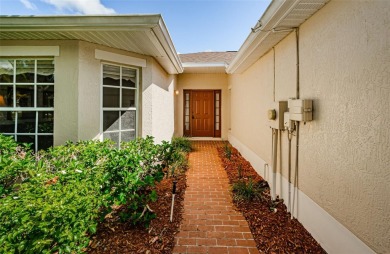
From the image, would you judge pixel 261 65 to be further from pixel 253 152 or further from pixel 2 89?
pixel 2 89

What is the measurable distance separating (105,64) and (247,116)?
4367 mm

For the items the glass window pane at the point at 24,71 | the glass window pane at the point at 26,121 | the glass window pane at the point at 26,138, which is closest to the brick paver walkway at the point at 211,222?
the glass window pane at the point at 26,138

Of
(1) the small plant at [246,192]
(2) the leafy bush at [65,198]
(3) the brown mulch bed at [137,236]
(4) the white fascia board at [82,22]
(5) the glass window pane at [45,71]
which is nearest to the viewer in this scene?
(2) the leafy bush at [65,198]

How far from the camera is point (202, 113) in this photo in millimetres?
10961

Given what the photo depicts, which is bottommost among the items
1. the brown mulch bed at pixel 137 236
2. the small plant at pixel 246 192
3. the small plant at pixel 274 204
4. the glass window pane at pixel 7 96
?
the brown mulch bed at pixel 137 236

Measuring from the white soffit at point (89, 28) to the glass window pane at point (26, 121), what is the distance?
1457 mm

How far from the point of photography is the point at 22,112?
4.28 metres

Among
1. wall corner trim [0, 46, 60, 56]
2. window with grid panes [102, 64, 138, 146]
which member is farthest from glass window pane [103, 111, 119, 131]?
wall corner trim [0, 46, 60, 56]

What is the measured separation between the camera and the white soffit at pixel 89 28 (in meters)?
3.43

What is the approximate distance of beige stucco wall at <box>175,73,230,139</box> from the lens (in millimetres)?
10680

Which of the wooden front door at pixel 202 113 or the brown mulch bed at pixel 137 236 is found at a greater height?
the wooden front door at pixel 202 113

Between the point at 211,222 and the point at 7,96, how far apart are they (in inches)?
183

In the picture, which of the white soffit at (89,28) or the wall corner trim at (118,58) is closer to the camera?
the white soffit at (89,28)

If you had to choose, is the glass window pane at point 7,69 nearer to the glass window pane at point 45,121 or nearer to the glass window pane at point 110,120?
the glass window pane at point 45,121
